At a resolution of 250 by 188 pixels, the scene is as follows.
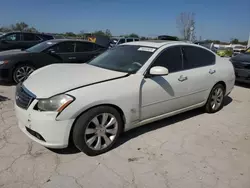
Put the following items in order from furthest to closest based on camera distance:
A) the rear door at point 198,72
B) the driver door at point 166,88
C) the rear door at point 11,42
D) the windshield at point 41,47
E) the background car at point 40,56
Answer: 1. the rear door at point 11,42
2. the windshield at point 41,47
3. the background car at point 40,56
4. the rear door at point 198,72
5. the driver door at point 166,88

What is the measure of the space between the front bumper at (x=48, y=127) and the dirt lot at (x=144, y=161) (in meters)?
0.28

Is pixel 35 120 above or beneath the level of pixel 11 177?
above

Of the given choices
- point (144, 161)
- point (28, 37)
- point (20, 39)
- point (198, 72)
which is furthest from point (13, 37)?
point (144, 161)

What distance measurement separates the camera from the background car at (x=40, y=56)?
607 cm

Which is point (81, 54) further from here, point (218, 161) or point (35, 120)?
point (218, 161)

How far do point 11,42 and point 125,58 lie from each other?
8784 mm

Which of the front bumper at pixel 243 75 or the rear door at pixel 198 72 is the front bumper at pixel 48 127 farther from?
the front bumper at pixel 243 75

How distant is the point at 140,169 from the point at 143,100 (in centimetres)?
97

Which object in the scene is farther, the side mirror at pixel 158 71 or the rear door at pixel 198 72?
the rear door at pixel 198 72

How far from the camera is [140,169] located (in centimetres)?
277

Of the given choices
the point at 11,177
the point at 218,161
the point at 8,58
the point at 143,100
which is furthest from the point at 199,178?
the point at 8,58

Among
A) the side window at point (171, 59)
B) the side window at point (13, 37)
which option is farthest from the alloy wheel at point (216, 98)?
the side window at point (13, 37)

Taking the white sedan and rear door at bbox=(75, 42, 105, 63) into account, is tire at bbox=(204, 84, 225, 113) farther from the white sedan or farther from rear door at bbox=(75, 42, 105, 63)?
rear door at bbox=(75, 42, 105, 63)

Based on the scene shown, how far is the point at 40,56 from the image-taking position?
257 inches
